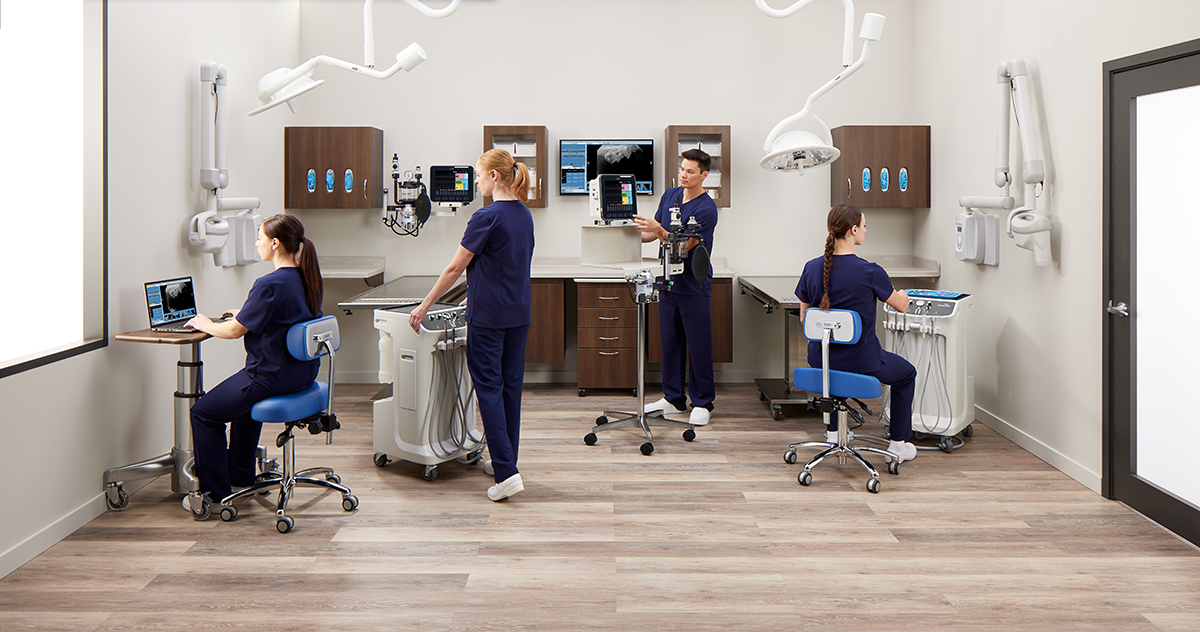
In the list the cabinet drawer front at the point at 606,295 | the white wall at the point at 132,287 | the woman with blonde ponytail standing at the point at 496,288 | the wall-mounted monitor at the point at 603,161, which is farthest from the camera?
the wall-mounted monitor at the point at 603,161

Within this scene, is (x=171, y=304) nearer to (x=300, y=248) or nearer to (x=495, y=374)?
(x=300, y=248)

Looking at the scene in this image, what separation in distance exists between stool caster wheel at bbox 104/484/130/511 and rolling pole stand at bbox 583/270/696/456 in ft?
7.60

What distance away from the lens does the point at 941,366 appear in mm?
4762

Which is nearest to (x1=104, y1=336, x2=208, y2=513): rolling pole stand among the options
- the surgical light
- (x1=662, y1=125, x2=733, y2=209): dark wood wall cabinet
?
the surgical light

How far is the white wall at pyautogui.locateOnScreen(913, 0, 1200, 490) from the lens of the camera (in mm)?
3980

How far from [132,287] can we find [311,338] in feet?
3.70

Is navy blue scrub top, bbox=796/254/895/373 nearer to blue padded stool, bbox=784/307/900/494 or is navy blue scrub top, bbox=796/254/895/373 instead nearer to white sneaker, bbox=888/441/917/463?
blue padded stool, bbox=784/307/900/494

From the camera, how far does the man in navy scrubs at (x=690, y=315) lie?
5152 mm

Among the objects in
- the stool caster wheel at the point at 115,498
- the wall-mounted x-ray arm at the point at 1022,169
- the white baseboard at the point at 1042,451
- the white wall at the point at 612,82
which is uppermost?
the white wall at the point at 612,82

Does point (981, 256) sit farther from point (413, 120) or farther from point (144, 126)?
point (144, 126)

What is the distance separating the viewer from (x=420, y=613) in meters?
2.77

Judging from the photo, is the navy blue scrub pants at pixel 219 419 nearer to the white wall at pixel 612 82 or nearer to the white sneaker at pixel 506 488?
the white sneaker at pixel 506 488

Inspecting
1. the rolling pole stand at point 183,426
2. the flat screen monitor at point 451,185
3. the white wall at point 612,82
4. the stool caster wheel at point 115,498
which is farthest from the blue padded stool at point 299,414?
the white wall at point 612,82

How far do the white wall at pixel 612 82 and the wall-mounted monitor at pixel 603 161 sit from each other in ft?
0.35
